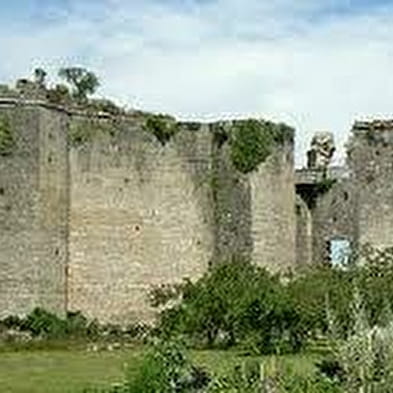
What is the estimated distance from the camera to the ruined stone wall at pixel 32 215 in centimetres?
3953

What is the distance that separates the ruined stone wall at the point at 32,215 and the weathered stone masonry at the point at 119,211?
0.03m

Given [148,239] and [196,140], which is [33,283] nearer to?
[148,239]

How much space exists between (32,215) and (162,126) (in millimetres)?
6062

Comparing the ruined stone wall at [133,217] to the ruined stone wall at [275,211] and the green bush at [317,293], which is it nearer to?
the ruined stone wall at [275,211]

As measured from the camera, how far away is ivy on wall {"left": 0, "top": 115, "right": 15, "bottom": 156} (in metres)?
40.0

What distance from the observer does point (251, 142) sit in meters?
46.2

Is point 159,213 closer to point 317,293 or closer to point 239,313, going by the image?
point 239,313

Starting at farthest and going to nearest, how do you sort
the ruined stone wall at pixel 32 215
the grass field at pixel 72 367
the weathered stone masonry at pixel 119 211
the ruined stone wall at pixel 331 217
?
the ruined stone wall at pixel 331 217 < the weathered stone masonry at pixel 119 211 < the ruined stone wall at pixel 32 215 < the grass field at pixel 72 367

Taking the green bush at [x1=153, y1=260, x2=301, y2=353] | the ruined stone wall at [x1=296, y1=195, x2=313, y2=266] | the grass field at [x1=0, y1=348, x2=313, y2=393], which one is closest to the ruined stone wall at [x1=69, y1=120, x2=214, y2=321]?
the green bush at [x1=153, y1=260, x2=301, y2=353]

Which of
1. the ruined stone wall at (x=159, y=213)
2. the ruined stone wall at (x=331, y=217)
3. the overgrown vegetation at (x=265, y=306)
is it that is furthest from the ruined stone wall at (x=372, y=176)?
the overgrown vegetation at (x=265, y=306)

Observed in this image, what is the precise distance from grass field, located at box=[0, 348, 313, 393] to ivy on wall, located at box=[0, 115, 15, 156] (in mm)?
7120

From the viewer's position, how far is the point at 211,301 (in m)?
37.3

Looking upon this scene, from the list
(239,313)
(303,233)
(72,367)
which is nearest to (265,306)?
(239,313)

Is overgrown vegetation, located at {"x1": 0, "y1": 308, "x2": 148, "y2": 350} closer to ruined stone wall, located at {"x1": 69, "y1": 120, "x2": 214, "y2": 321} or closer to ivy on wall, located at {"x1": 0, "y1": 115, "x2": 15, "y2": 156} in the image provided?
ruined stone wall, located at {"x1": 69, "y1": 120, "x2": 214, "y2": 321}
